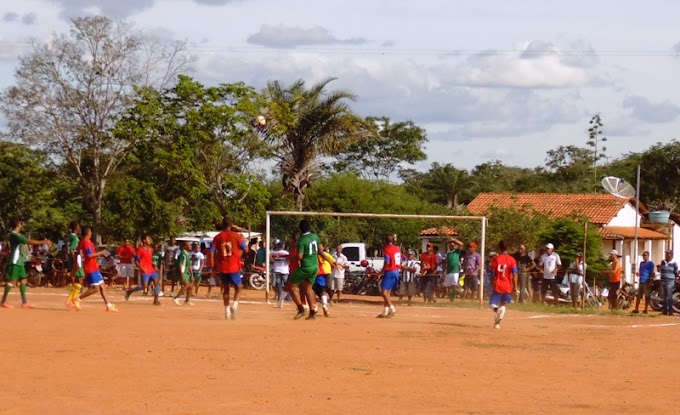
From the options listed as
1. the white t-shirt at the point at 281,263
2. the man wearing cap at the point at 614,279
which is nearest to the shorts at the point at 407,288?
the white t-shirt at the point at 281,263

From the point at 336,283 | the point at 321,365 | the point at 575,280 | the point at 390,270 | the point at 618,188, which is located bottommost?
the point at 321,365

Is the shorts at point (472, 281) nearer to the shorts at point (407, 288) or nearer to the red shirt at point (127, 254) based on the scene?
the shorts at point (407, 288)

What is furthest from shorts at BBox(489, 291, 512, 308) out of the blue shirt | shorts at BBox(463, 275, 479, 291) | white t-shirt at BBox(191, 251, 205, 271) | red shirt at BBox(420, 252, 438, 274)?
white t-shirt at BBox(191, 251, 205, 271)

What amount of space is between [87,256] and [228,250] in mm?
3186

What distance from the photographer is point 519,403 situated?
1127cm

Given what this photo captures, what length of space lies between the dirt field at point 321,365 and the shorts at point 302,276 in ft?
2.44

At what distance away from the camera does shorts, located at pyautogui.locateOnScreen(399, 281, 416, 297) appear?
31178mm

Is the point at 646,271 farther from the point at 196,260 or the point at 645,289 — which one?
the point at 196,260

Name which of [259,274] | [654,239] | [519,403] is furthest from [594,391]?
[654,239]

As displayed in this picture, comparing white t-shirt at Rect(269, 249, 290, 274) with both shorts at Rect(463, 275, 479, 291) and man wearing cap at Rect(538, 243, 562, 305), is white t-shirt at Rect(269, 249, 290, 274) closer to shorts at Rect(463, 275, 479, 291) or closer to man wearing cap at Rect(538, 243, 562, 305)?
shorts at Rect(463, 275, 479, 291)

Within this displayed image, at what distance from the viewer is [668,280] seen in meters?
27.8

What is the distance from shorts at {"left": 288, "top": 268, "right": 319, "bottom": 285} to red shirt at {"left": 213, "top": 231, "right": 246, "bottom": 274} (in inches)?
40.9

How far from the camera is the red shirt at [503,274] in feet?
69.9

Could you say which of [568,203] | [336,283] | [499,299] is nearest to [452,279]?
[336,283]
